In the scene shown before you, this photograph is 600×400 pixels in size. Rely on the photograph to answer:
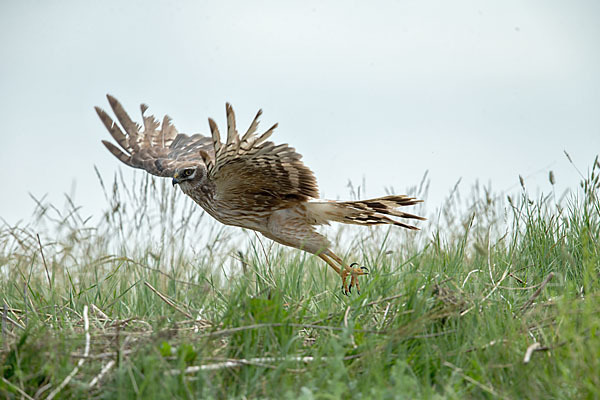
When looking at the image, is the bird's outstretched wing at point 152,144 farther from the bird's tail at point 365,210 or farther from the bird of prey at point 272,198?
the bird's tail at point 365,210

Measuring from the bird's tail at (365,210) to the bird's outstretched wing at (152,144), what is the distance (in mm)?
1472

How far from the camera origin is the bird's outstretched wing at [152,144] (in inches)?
246

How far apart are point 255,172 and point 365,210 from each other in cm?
111

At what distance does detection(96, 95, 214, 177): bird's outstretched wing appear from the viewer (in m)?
6.25

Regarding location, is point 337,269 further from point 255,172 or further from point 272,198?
point 255,172

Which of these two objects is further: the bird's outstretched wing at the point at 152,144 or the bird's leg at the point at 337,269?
the bird's outstretched wing at the point at 152,144

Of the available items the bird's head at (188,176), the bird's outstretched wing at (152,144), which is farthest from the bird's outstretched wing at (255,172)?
the bird's outstretched wing at (152,144)

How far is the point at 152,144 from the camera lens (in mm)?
6695

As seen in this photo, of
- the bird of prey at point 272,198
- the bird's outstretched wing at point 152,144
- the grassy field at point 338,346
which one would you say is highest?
the bird's outstretched wing at point 152,144

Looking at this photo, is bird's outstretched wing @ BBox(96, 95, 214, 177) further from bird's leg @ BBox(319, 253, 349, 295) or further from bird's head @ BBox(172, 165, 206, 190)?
bird's leg @ BBox(319, 253, 349, 295)

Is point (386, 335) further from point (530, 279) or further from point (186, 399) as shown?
point (530, 279)

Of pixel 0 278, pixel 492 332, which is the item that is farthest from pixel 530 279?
pixel 0 278

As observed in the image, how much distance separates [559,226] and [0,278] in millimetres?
4623

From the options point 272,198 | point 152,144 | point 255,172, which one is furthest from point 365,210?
point 152,144
